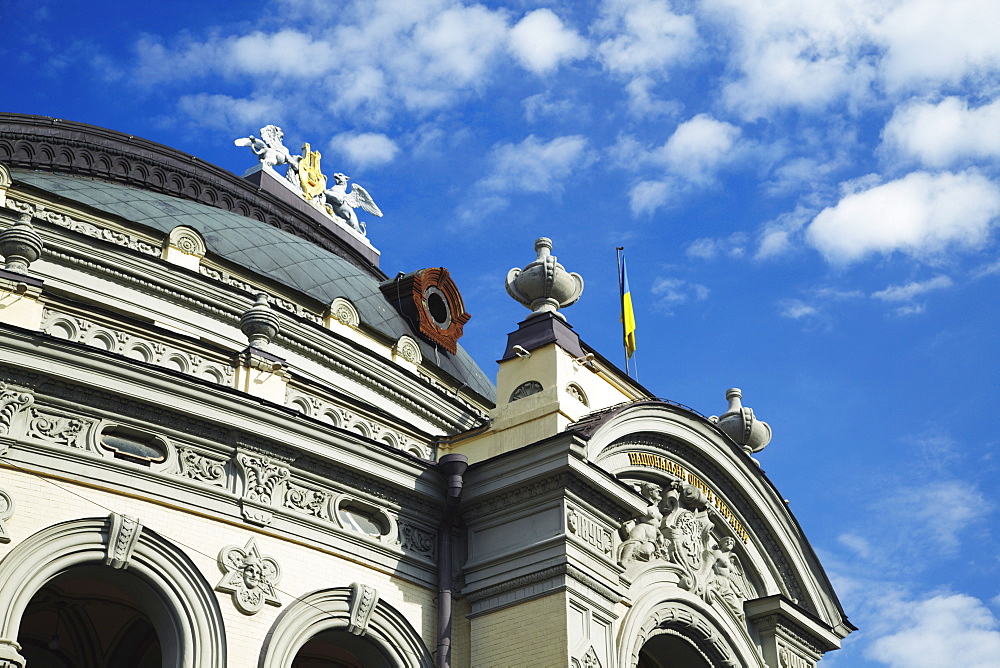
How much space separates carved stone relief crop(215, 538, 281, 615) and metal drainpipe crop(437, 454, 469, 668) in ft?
7.43

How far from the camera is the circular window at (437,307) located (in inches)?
1084

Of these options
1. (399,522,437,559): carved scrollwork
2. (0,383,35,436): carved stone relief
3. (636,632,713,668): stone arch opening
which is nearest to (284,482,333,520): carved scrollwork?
(399,522,437,559): carved scrollwork

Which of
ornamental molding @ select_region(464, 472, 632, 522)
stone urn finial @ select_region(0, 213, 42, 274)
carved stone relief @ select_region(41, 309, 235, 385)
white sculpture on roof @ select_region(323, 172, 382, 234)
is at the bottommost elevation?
ornamental molding @ select_region(464, 472, 632, 522)

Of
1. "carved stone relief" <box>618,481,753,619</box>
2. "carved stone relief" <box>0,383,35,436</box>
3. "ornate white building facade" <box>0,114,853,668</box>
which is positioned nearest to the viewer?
"carved stone relief" <box>0,383,35,436</box>

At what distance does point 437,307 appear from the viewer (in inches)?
1097

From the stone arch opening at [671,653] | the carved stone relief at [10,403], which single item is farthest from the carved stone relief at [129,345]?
the stone arch opening at [671,653]

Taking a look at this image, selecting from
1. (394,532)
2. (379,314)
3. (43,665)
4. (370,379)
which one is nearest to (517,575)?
(394,532)

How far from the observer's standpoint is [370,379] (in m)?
23.9

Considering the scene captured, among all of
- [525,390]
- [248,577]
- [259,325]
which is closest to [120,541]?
[248,577]

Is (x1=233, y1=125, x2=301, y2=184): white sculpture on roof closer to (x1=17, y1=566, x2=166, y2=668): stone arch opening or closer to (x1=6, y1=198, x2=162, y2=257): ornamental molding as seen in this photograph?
(x1=6, y1=198, x2=162, y2=257): ornamental molding

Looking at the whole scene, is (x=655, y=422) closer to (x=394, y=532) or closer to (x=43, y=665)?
(x=394, y=532)

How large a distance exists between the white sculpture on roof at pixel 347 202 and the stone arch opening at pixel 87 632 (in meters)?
17.4

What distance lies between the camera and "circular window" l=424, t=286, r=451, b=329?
2753 cm

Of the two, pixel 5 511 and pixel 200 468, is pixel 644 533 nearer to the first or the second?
pixel 200 468
